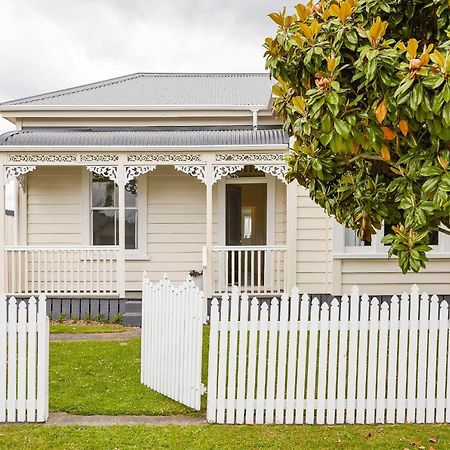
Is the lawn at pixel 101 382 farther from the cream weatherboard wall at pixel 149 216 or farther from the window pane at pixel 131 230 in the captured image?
the window pane at pixel 131 230

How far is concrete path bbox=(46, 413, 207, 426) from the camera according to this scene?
5613 millimetres

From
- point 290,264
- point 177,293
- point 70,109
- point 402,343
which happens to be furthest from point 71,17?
point 402,343

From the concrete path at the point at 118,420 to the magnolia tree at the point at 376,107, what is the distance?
2.85 meters

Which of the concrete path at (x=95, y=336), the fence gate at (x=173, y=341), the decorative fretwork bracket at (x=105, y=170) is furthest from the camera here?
the decorative fretwork bracket at (x=105, y=170)

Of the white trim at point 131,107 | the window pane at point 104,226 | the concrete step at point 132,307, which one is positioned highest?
the white trim at point 131,107

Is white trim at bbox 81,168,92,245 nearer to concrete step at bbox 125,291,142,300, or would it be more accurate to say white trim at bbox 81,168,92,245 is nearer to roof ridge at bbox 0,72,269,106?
concrete step at bbox 125,291,142,300

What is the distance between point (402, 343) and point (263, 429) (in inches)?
71.7

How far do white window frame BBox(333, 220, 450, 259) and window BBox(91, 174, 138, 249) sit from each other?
4.93 m

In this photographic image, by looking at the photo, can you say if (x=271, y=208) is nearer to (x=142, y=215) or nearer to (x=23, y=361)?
(x=142, y=215)

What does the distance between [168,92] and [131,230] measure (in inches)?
186

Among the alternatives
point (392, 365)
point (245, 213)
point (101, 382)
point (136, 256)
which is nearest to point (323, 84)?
point (392, 365)

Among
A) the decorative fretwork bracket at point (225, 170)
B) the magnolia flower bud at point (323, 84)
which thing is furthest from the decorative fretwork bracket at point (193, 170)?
the magnolia flower bud at point (323, 84)

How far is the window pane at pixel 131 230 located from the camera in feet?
42.2

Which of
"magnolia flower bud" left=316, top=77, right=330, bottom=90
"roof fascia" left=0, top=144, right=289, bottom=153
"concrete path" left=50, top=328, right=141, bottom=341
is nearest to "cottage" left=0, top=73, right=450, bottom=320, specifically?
"roof fascia" left=0, top=144, right=289, bottom=153
